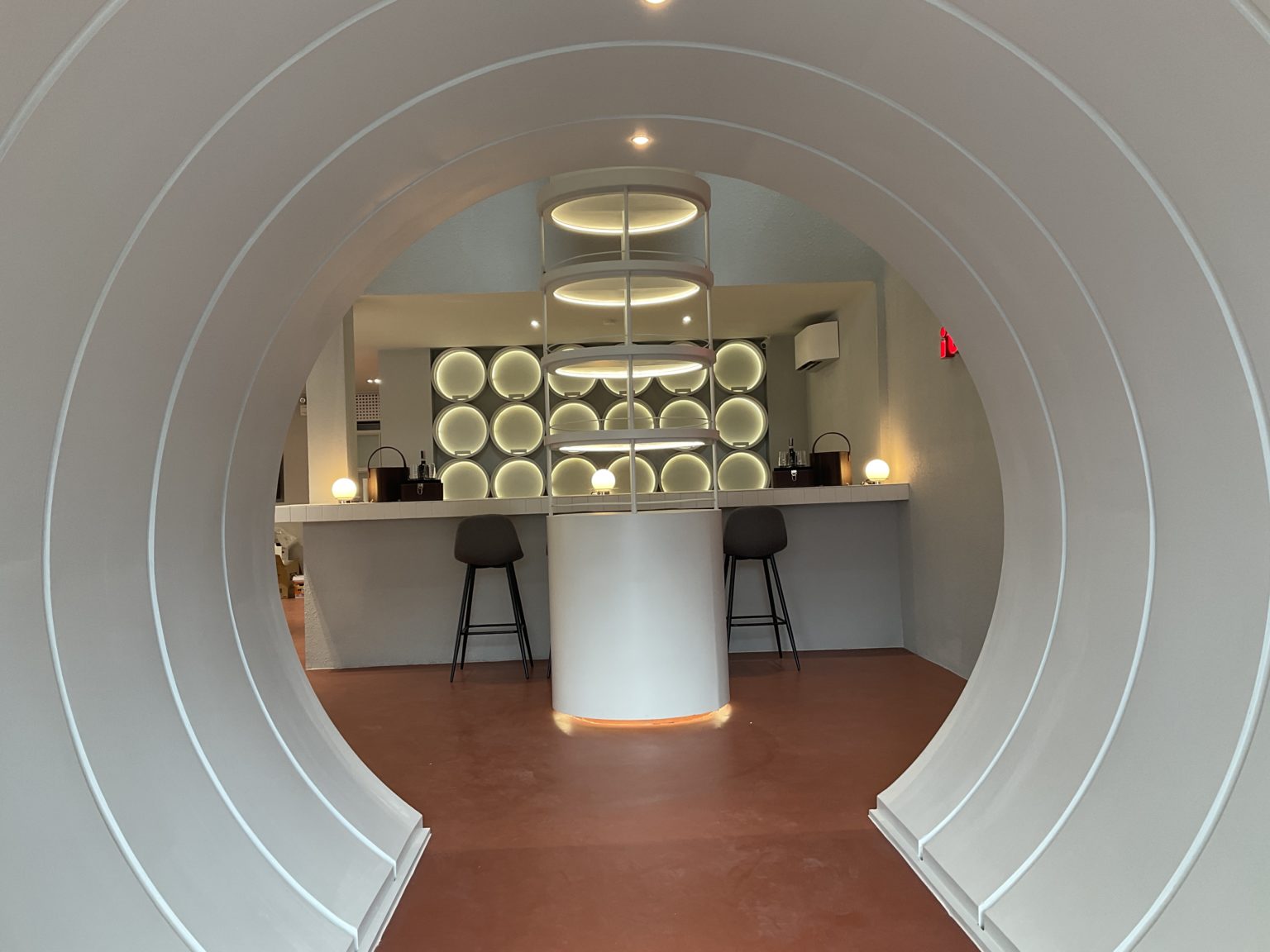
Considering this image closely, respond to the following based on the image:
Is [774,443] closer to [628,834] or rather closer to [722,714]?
[722,714]

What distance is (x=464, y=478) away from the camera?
994cm

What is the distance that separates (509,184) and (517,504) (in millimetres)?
3607

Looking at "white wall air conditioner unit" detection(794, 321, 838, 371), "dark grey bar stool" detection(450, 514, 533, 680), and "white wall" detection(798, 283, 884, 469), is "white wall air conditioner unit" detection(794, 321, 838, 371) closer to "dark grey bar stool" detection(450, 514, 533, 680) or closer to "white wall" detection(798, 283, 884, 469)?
"white wall" detection(798, 283, 884, 469)

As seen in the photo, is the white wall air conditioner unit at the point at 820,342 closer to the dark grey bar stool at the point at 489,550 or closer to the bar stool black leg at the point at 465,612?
the dark grey bar stool at the point at 489,550

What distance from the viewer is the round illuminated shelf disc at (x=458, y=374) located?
9820 millimetres

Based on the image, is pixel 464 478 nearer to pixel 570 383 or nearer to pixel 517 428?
pixel 517 428

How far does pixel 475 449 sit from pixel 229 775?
7.60 metres

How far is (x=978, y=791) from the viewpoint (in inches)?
115

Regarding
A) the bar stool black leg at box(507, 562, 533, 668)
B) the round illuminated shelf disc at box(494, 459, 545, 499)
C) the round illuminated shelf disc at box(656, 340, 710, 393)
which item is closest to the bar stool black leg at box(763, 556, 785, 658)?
the round illuminated shelf disc at box(656, 340, 710, 393)

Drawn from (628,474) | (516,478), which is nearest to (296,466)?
(516,478)

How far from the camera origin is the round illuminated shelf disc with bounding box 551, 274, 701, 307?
527 centimetres

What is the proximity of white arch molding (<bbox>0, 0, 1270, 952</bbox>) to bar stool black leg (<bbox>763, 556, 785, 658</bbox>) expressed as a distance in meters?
3.32

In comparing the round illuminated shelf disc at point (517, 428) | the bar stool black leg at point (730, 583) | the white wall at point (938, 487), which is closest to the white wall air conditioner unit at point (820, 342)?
the white wall at point (938, 487)

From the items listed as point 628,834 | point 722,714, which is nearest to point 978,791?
point 628,834
